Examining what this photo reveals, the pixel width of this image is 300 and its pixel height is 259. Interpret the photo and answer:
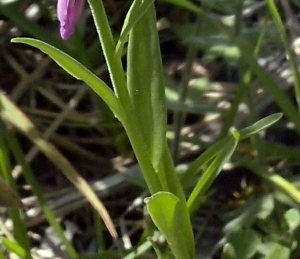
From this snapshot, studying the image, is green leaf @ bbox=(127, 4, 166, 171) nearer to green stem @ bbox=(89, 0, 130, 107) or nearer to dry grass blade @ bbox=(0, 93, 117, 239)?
green stem @ bbox=(89, 0, 130, 107)

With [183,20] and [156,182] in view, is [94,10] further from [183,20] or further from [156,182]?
[183,20]

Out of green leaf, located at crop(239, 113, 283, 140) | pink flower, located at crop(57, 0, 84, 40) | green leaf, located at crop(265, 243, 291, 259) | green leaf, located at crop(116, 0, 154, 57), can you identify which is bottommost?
green leaf, located at crop(265, 243, 291, 259)

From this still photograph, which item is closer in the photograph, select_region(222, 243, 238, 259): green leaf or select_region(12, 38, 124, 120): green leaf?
select_region(12, 38, 124, 120): green leaf

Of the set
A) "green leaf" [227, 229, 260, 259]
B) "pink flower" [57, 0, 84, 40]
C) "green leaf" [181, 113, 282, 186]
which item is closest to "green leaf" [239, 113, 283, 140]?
"green leaf" [181, 113, 282, 186]

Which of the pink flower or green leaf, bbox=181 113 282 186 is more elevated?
the pink flower

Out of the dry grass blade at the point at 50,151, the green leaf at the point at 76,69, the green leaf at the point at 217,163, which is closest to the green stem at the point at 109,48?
the green leaf at the point at 76,69

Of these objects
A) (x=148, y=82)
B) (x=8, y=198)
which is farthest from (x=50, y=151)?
(x=148, y=82)
